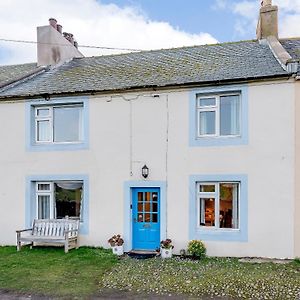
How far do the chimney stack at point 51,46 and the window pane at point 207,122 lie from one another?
755 cm

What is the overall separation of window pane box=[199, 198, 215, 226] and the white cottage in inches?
1.3

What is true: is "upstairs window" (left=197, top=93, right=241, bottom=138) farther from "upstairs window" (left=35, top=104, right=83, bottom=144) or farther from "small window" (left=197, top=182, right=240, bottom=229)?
"upstairs window" (left=35, top=104, right=83, bottom=144)

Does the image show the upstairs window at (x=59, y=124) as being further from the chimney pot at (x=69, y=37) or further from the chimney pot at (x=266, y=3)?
the chimney pot at (x=266, y=3)

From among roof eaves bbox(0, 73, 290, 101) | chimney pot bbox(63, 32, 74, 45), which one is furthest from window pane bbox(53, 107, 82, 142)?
chimney pot bbox(63, 32, 74, 45)

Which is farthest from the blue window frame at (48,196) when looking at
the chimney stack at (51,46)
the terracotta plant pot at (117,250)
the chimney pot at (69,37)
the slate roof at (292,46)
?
the slate roof at (292,46)

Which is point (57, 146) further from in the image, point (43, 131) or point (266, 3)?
point (266, 3)

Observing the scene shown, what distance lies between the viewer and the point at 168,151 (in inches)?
461

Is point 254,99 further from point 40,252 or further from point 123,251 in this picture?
point 40,252

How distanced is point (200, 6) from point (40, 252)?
9568 mm

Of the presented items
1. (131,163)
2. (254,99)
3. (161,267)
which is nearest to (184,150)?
A: (131,163)

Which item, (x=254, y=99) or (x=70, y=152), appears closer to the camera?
(x=254, y=99)

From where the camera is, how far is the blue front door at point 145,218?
1196 cm

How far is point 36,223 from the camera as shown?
1266 cm

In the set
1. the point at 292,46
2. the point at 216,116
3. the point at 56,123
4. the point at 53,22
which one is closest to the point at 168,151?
the point at 216,116
